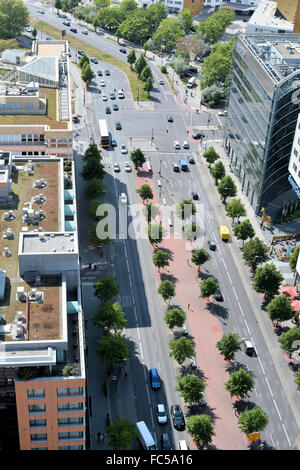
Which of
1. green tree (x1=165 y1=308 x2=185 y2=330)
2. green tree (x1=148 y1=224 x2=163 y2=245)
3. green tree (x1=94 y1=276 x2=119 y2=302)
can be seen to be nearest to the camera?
green tree (x1=165 y1=308 x2=185 y2=330)

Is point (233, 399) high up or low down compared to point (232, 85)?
down

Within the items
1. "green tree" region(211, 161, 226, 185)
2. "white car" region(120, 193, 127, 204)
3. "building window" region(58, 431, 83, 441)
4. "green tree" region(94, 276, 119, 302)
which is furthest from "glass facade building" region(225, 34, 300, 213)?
"building window" region(58, 431, 83, 441)

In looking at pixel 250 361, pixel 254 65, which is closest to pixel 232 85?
pixel 254 65

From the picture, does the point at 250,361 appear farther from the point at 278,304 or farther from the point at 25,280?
the point at 25,280

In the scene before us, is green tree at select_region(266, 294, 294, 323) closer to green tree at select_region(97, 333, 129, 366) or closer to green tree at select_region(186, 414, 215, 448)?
green tree at select_region(97, 333, 129, 366)

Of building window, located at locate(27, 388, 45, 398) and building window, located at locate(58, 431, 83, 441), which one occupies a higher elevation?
building window, located at locate(27, 388, 45, 398)

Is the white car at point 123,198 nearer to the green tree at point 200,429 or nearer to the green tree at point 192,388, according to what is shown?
the green tree at point 192,388

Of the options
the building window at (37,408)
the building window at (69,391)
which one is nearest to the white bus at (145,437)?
the building window at (69,391)
